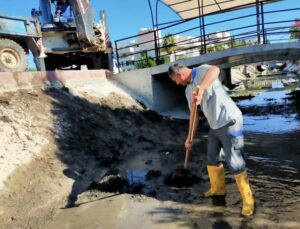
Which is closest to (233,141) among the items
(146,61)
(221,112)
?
(221,112)

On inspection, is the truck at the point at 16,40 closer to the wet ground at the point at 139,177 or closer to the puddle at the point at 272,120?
the wet ground at the point at 139,177

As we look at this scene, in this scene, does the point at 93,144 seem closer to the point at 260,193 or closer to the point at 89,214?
the point at 89,214

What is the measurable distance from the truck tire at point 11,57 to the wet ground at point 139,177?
1.69 meters

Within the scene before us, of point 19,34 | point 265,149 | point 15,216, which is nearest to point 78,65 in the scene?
point 19,34

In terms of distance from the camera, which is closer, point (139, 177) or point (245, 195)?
point (245, 195)

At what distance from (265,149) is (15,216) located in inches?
197

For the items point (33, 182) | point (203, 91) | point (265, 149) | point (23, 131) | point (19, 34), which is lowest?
point (265, 149)

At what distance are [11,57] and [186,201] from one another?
719 cm

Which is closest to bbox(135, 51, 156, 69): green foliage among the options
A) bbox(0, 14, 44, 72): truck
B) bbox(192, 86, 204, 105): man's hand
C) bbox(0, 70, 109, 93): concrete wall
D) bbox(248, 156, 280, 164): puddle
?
bbox(0, 70, 109, 93): concrete wall

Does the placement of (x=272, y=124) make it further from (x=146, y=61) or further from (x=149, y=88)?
(x=146, y=61)

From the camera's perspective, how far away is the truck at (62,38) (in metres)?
10.5

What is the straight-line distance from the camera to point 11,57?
10.2 metres

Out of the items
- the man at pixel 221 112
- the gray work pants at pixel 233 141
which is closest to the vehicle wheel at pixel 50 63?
the man at pixel 221 112

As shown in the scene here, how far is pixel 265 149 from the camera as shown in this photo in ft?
25.2
